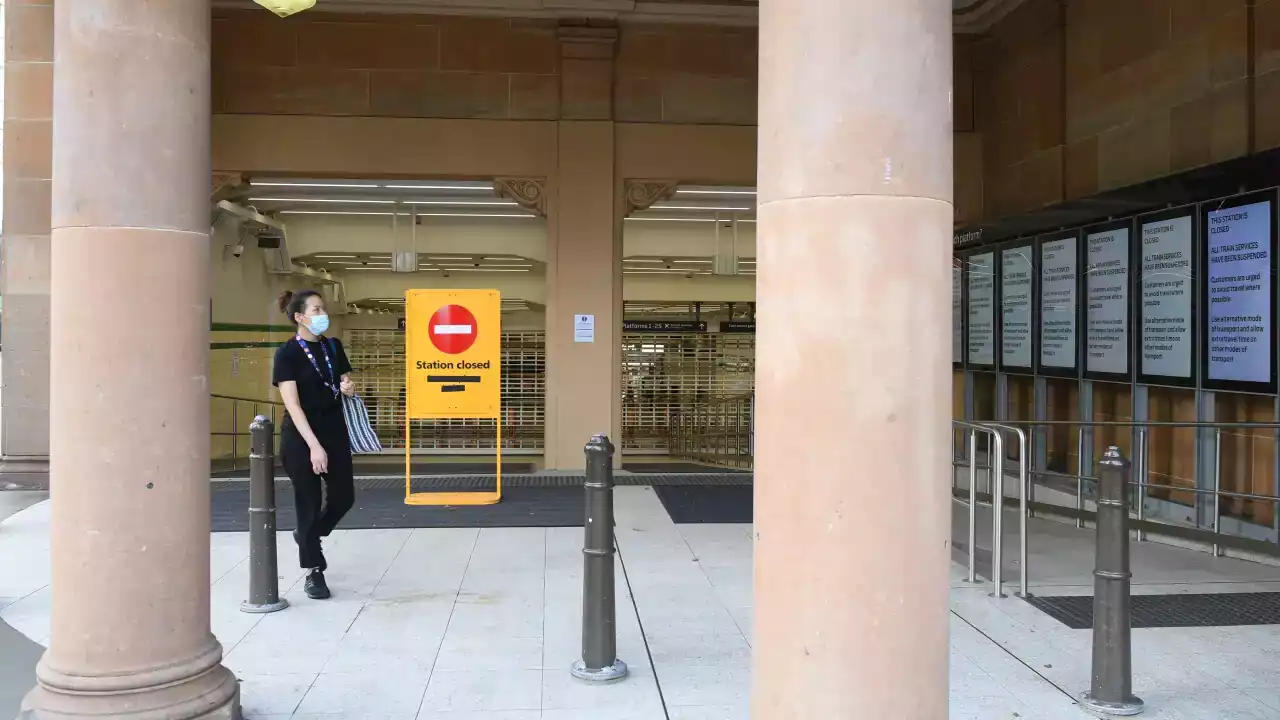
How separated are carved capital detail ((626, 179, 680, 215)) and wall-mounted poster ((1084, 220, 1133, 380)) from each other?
16.0ft

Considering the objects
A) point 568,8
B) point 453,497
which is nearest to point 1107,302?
point 453,497

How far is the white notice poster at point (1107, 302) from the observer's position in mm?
8844

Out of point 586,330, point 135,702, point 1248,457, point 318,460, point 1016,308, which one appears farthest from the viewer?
point 586,330

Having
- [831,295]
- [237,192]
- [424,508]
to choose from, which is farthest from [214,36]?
[831,295]

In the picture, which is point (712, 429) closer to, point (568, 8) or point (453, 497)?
point (568, 8)

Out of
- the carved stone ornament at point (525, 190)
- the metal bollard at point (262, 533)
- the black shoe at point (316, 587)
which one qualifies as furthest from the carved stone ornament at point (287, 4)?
the carved stone ornament at point (525, 190)

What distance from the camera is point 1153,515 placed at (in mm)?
8516

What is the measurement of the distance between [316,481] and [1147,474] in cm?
687

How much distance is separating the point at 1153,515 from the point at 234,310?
1436 centimetres

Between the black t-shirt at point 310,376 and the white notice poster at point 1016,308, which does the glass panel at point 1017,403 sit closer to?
the white notice poster at point 1016,308

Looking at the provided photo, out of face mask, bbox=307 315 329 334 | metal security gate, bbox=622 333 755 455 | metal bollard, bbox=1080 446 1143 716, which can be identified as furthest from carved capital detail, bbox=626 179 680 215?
metal bollard, bbox=1080 446 1143 716

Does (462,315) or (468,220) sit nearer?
(462,315)

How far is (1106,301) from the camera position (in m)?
9.10

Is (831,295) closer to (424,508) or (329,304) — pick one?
(424,508)
